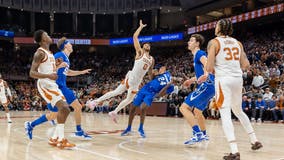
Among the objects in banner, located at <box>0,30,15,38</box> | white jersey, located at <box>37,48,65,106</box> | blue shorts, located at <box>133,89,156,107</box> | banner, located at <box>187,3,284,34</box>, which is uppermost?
banner, located at <box>0,30,15,38</box>

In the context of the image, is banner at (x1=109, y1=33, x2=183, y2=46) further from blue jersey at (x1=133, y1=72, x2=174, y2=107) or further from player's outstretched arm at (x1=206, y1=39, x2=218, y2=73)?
player's outstretched arm at (x1=206, y1=39, x2=218, y2=73)

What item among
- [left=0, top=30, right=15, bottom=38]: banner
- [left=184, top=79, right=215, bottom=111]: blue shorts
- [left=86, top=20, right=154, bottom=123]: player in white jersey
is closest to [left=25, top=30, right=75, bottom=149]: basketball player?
[left=86, top=20, right=154, bottom=123]: player in white jersey

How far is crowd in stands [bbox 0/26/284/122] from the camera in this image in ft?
46.6

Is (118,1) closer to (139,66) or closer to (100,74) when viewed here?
(100,74)

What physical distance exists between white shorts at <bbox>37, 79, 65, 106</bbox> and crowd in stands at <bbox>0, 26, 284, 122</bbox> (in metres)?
10.3

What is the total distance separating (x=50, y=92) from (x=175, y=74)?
731 inches

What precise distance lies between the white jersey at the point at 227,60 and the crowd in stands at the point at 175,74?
9680 mm

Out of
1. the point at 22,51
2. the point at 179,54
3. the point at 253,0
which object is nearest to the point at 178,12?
the point at 179,54

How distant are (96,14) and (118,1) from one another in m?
3.10

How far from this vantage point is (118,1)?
3959cm

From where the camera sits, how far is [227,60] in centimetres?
474

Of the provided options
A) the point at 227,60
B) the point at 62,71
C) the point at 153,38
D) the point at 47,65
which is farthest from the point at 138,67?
the point at 153,38

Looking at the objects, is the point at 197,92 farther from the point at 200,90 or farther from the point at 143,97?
the point at 143,97

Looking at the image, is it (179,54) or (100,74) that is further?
(100,74)
